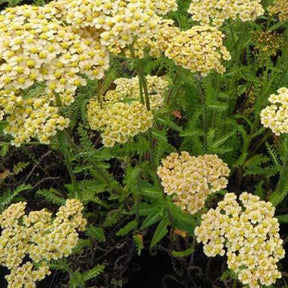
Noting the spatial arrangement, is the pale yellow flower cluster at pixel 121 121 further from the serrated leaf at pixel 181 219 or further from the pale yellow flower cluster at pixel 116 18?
the serrated leaf at pixel 181 219

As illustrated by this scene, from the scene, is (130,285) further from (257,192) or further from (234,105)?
(234,105)

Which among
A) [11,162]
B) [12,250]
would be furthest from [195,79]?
[11,162]

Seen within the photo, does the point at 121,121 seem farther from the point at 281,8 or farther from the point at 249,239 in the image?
the point at 281,8

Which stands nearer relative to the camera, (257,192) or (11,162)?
(257,192)

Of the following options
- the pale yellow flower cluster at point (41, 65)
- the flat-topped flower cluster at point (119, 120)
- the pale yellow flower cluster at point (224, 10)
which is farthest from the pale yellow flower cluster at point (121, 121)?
the pale yellow flower cluster at point (224, 10)

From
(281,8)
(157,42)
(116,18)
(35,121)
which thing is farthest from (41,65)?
(281,8)

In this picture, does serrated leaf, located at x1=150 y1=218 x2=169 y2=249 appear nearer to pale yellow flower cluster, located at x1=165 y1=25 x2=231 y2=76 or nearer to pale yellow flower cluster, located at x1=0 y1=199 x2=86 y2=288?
pale yellow flower cluster, located at x1=0 y1=199 x2=86 y2=288

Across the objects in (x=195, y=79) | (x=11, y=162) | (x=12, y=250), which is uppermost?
(x=195, y=79)
